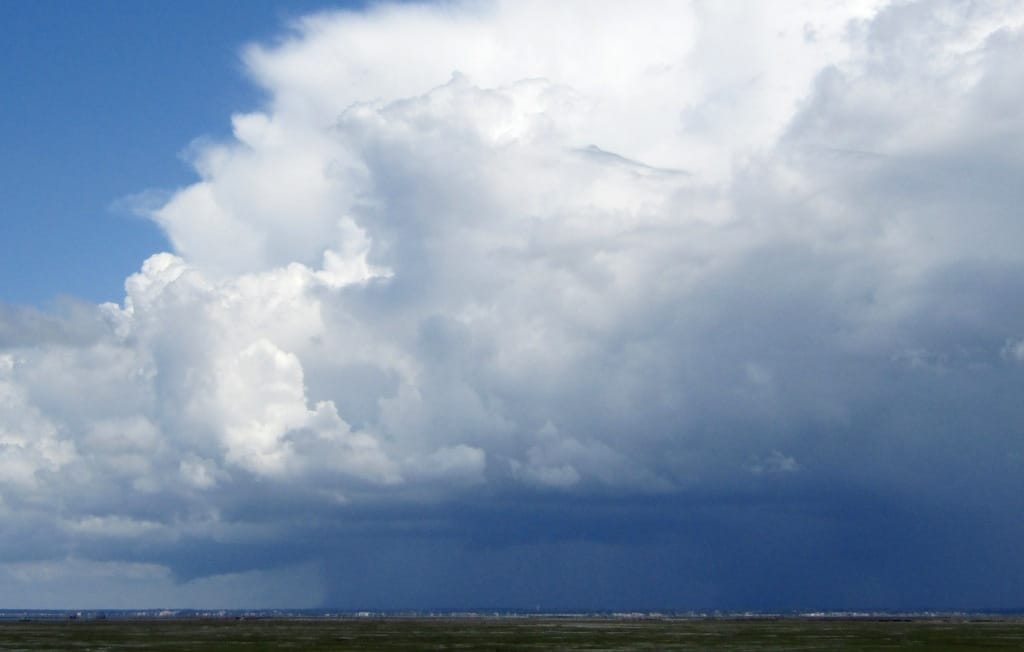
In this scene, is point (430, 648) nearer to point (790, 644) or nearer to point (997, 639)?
point (790, 644)

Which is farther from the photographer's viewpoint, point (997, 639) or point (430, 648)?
point (997, 639)

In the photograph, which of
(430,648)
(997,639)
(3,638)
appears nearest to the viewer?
(430,648)

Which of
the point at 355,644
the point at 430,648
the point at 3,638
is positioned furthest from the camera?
the point at 3,638

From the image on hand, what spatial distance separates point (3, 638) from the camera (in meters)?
164

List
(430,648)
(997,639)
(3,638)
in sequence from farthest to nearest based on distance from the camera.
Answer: (3,638) < (997,639) < (430,648)

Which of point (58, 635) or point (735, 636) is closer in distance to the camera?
point (735, 636)

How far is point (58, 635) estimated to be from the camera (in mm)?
173875

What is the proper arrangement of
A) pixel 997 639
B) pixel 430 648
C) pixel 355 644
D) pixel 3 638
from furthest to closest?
pixel 3 638
pixel 997 639
pixel 355 644
pixel 430 648

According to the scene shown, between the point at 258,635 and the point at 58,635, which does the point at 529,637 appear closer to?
the point at 258,635

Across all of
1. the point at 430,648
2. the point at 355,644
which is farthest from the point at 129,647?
the point at 430,648

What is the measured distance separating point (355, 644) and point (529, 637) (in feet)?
93.1

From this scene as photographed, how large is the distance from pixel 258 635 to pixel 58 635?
3299cm

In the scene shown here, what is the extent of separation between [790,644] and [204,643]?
76.9 metres

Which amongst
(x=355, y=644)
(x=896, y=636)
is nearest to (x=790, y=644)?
(x=896, y=636)
